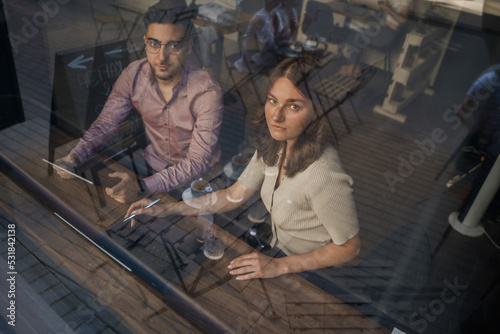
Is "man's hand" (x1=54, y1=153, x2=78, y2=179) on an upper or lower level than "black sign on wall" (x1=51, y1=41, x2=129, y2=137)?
lower

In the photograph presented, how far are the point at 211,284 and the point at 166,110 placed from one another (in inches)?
39.1

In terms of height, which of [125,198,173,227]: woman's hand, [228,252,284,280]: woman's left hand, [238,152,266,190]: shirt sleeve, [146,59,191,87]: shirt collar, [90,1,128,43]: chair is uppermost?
[90,1,128,43]: chair

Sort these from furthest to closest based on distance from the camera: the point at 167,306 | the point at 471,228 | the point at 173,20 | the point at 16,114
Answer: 1. the point at 471,228
2. the point at 16,114
3. the point at 173,20
4. the point at 167,306

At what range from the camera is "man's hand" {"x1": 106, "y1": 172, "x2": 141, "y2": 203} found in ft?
5.59

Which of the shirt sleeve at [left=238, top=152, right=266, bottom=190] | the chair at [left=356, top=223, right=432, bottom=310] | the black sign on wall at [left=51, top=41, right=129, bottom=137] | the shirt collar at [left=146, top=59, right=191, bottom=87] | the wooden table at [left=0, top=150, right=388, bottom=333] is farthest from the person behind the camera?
the black sign on wall at [left=51, top=41, right=129, bottom=137]

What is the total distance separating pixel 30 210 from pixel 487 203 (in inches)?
118

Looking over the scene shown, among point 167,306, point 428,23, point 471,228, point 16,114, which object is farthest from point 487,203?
point 16,114

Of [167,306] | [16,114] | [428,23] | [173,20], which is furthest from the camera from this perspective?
[428,23]

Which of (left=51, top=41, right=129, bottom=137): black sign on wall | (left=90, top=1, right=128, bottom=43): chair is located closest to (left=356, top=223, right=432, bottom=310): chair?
(left=51, top=41, right=129, bottom=137): black sign on wall

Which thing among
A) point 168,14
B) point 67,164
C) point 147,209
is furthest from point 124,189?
point 168,14

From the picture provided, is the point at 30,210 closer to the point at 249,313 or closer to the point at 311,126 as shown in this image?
the point at 249,313

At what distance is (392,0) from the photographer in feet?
12.2

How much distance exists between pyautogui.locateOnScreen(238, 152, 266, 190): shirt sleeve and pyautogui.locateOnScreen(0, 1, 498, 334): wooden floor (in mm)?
368

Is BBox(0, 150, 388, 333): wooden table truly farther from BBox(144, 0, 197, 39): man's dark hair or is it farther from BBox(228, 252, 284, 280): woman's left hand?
BBox(144, 0, 197, 39): man's dark hair
